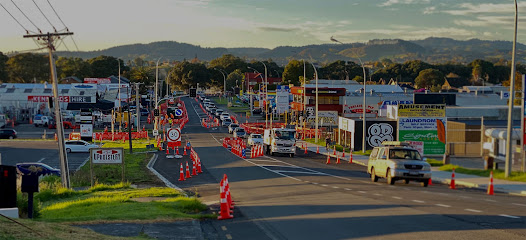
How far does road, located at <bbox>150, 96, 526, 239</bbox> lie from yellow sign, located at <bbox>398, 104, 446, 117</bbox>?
11504mm

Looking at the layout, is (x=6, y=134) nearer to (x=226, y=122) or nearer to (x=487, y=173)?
(x=226, y=122)

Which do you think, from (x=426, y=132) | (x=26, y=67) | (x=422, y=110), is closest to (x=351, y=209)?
(x=426, y=132)

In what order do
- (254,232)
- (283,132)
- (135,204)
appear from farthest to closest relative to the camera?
1. (283,132)
2. (135,204)
3. (254,232)

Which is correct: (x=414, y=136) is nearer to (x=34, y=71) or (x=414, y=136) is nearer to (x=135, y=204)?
(x=135, y=204)

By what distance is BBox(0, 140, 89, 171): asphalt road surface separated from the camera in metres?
47.5

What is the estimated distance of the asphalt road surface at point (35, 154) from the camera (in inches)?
1869

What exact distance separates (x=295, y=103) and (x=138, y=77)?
65.2m

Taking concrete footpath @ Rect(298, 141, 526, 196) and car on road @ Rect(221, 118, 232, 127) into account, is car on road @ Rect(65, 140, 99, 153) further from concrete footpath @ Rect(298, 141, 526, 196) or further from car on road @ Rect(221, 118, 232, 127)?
car on road @ Rect(221, 118, 232, 127)

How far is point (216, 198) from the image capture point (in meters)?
24.6

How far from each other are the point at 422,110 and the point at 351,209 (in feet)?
87.8

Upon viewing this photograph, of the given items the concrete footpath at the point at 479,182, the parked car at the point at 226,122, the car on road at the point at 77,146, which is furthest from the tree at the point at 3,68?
the concrete footpath at the point at 479,182

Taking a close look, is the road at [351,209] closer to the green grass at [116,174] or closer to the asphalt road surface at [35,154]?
the green grass at [116,174]

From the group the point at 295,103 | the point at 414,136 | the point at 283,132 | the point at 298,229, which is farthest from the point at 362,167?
the point at 295,103

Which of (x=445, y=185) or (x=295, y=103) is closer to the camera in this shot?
(x=445, y=185)
